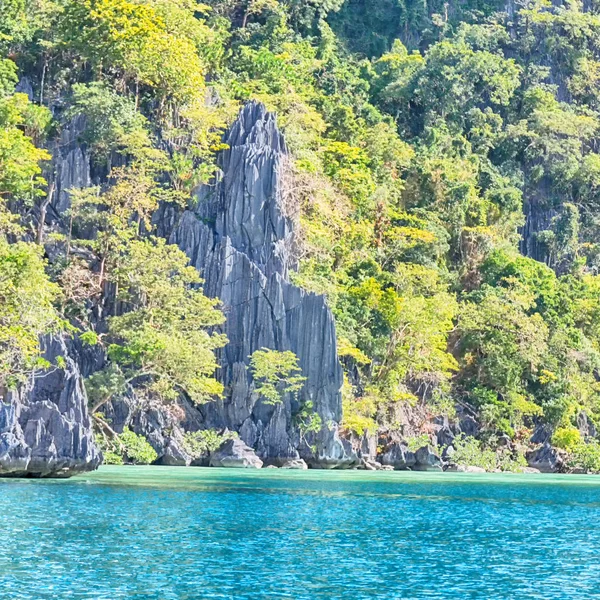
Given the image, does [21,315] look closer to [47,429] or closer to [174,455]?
[47,429]

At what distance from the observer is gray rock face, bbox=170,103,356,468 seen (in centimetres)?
4853

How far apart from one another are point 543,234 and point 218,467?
3291 cm

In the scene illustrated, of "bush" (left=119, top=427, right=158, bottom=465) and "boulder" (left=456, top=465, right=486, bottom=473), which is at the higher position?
"bush" (left=119, top=427, right=158, bottom=465)

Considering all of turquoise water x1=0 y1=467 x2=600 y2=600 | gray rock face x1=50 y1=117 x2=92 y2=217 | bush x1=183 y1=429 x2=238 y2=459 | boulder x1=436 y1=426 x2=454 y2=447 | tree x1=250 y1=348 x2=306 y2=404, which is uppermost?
gray rock face x1=50 y1=117 x2=92 y2=217

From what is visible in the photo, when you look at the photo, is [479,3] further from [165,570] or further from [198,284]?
[165,570]

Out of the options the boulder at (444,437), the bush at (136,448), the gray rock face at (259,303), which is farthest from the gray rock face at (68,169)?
the boulder at (444,437)

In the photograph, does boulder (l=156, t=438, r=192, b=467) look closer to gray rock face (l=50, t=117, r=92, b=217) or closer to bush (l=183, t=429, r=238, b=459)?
bush (l=183, t=429, r=238, b=459)

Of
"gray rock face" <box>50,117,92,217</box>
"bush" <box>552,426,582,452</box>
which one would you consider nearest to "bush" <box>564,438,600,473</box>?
"bush" <box>552,426,582,452</box>

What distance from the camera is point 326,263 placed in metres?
55.0

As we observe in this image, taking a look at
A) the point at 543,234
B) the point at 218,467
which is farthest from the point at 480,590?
the point at 543,234

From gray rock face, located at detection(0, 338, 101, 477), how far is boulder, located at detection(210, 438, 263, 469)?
11.5 meters

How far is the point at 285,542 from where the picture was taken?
21.4 meters

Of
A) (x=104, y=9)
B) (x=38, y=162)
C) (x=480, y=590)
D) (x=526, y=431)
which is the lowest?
(x=480, y=590)

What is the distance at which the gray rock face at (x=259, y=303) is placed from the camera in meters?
48.5
